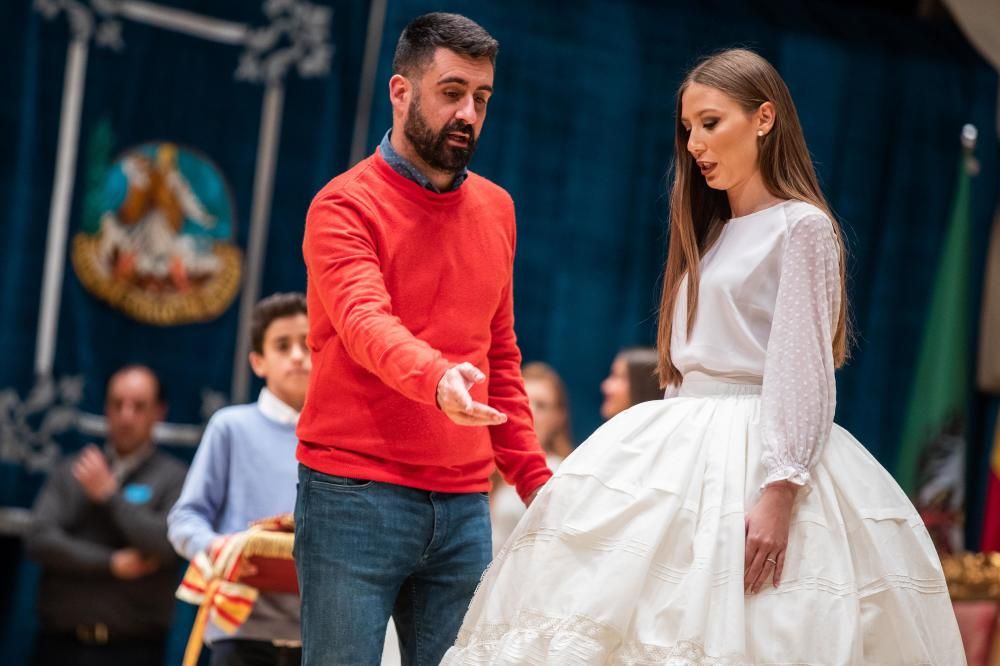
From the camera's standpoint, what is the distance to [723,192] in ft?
8.21

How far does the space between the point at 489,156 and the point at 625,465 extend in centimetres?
354

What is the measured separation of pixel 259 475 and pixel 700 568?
1.69 m

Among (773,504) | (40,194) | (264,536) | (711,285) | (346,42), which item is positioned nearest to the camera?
(773,504)

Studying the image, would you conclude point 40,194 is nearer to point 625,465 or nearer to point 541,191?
point 541,191

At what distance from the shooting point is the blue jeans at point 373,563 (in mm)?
2193

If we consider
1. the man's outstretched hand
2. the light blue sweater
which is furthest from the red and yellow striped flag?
the man's outstretched hand

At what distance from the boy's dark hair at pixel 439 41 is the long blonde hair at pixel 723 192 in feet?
1.28

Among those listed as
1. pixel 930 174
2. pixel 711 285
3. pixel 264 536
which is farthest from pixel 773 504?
pixel 930 174

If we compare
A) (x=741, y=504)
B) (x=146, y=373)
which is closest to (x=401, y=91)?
(x=741, y=504)

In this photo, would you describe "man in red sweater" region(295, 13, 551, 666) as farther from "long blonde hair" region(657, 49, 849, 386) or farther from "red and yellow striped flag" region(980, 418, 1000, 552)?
"red and yellow striped flag" region(980, 418, 1000, 552)

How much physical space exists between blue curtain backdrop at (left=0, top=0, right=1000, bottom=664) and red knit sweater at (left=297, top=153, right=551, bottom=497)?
243cm

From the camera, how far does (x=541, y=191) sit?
18.7 feet

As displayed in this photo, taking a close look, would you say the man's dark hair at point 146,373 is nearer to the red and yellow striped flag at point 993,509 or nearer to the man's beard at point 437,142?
the man's beard at point 437,142

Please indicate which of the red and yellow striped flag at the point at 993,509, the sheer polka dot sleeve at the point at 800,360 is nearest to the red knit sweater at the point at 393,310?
the sheer polka dot sleeve at the point at 800,360
